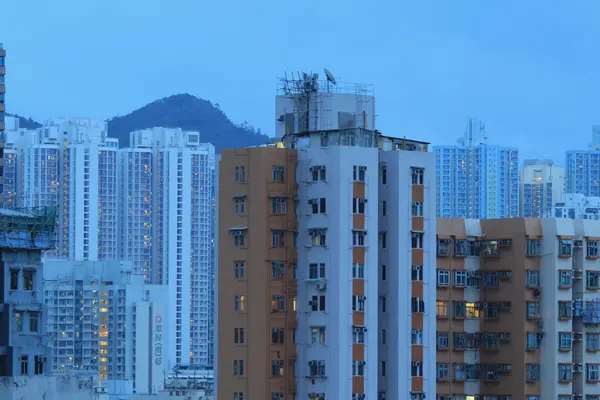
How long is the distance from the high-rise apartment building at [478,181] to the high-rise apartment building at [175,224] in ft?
67.1

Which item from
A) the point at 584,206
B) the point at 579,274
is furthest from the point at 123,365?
the point at 579,274

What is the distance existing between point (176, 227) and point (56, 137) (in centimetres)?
1348

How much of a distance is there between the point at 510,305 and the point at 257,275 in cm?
965

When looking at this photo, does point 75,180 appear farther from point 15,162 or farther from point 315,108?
point 315,108

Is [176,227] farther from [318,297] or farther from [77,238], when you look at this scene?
[318,297]

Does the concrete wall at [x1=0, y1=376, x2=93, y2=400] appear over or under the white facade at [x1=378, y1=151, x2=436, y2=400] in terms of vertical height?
under

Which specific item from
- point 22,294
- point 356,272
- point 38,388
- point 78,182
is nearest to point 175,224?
point 78,182

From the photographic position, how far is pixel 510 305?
49312 millimetres

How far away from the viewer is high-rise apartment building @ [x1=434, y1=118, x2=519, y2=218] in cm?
15088

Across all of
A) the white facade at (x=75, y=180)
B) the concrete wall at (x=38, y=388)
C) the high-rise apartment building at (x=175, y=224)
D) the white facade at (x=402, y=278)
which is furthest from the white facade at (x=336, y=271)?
the high-rise apartment building at (x=175, y=224)

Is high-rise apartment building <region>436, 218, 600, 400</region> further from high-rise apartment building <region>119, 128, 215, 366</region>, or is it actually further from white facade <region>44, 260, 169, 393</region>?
high-rise apartment building <region>119, 128, 215, 366</region>

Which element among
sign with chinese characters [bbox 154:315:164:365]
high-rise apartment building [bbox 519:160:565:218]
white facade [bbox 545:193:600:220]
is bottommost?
sign with chinese characters [bbox 154:315:164:365]

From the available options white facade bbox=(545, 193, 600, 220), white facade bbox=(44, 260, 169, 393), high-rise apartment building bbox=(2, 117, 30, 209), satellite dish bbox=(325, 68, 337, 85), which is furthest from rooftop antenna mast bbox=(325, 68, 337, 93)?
high-rise apartment building bbox=(2, 117, 30, 209)

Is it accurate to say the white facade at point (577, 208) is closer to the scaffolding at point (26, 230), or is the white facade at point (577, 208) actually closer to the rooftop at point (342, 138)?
the rooftop at point (342, 138)
